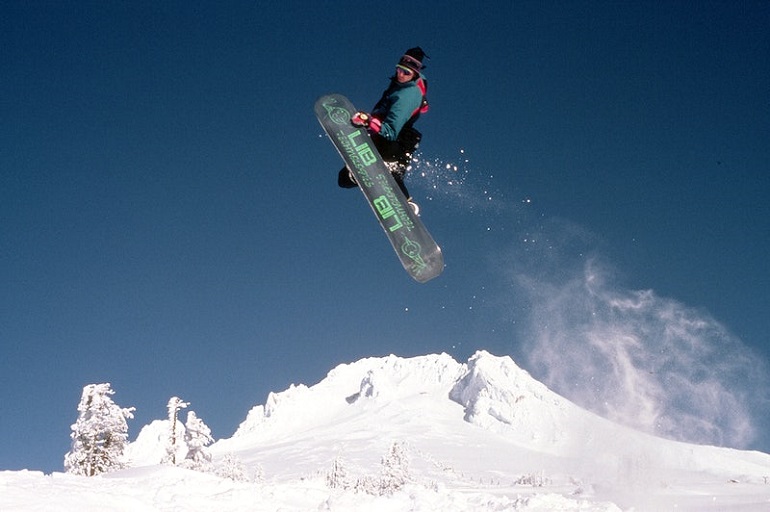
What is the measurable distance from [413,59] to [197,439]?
33.5 m

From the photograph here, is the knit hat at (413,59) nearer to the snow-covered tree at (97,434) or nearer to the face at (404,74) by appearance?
the face at (404,74)

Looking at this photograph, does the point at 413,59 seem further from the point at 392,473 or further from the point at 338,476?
the point at 338,476

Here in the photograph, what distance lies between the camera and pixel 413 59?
781 centimetres

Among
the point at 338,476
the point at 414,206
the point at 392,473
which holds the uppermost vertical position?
the point at 338,476

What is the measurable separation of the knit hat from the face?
0.04m

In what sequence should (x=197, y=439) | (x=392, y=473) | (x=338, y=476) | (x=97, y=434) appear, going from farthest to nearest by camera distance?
(x=338, y=476), (x=392, y=473), (x=197, y=439), (x=97, y=434)

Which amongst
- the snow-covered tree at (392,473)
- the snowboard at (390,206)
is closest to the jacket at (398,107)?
the snowboard at (390,206)

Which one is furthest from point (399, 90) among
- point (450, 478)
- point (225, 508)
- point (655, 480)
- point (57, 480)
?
point (450, 478)

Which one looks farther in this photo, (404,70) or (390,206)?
(390,206)

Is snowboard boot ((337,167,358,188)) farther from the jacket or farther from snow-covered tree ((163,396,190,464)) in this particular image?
snow-covered tree ((163,396,190,464))

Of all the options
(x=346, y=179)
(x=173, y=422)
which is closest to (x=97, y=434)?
(x=173, y=422)

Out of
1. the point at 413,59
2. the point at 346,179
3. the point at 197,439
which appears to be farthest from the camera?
the point at 197,439

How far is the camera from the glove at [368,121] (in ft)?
25.9

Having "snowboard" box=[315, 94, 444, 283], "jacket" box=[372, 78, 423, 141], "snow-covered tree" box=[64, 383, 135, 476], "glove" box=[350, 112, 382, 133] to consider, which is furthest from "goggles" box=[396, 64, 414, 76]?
"snow-covered tree" box=[64, 383, 135, 476]
